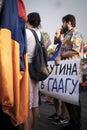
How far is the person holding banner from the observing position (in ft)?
11.1

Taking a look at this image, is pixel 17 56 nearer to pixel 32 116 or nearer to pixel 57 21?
pixel 32 116

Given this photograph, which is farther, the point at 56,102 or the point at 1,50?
the point at 56,102

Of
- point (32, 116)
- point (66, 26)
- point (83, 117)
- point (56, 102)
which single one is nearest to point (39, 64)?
point (32, 116)

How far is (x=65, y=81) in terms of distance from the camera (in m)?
3.31

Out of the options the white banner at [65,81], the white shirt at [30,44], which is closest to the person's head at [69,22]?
the white banner at [65,81]

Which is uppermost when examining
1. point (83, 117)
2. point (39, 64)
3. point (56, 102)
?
point (39, 64)

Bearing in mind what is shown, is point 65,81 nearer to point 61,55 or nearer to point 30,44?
point 61,55

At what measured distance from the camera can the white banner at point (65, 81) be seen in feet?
10.4

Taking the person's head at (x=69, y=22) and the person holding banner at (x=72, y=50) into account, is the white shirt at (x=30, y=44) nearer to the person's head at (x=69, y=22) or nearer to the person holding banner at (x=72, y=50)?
the person holding banner at (x=72, y=50)

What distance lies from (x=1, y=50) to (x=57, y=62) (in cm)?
230

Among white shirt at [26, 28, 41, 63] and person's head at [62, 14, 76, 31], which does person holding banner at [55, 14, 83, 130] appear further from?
white shirt at [26, 28, 41, 63]

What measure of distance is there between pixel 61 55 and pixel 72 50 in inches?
7.8

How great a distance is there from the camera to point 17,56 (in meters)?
1.32

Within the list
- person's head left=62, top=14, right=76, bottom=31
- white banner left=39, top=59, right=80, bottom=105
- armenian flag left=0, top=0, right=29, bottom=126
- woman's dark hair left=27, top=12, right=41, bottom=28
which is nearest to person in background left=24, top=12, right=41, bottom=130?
woman's dark hair left=27, top=12, right=41, bottom=28
